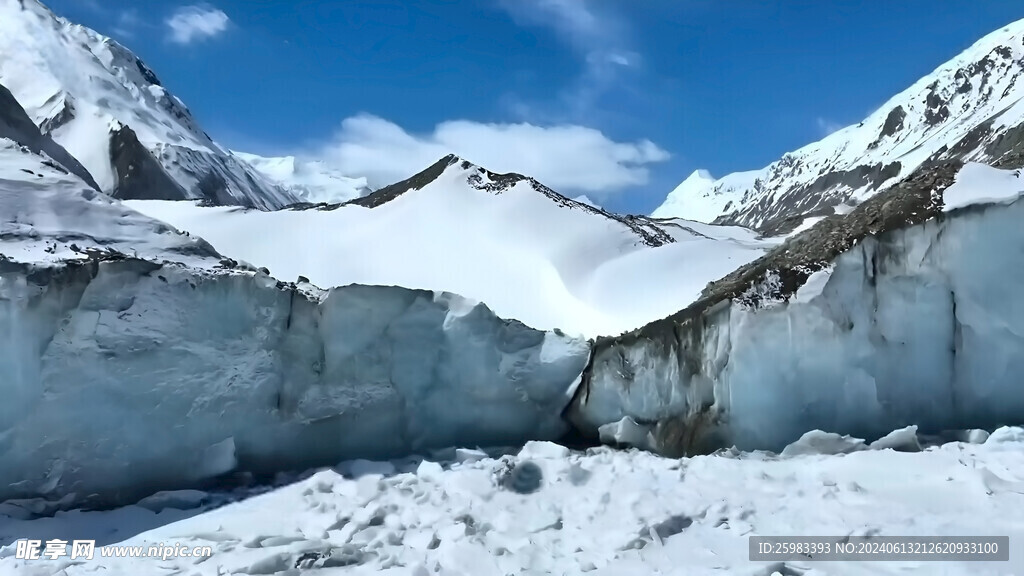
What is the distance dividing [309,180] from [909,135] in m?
99.4

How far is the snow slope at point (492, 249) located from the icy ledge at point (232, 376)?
3811mm

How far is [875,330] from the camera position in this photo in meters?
7.19

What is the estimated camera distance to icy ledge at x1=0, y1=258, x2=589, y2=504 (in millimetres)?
6723

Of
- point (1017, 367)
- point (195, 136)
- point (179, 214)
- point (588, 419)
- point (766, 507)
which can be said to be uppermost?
point (195, 136)

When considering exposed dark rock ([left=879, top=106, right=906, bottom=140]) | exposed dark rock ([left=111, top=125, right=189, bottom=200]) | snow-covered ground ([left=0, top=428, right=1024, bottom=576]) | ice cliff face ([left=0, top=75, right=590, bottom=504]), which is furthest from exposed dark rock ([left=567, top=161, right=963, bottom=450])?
exposed dark rock ([left=879, top=106, right=906, bottom=140])

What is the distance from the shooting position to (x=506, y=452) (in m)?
8.42

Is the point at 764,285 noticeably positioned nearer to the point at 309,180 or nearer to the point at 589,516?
the point at 589,516

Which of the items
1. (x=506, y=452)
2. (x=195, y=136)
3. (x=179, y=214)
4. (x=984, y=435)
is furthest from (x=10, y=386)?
(x=195, y=136)

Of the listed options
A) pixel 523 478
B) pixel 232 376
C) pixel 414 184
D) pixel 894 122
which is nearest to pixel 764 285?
pixel 523 478

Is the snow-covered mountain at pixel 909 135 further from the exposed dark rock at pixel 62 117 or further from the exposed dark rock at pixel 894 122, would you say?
the exposed dark rock at pixel 62 117

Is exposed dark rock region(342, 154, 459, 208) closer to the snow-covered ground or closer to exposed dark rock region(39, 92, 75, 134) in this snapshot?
the snow-covered ground

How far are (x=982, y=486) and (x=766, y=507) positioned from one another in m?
1.62

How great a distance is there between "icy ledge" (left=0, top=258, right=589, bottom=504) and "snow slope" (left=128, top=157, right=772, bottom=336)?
3.81 m

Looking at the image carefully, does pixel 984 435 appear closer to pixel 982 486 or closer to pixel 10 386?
pixel 982 486
